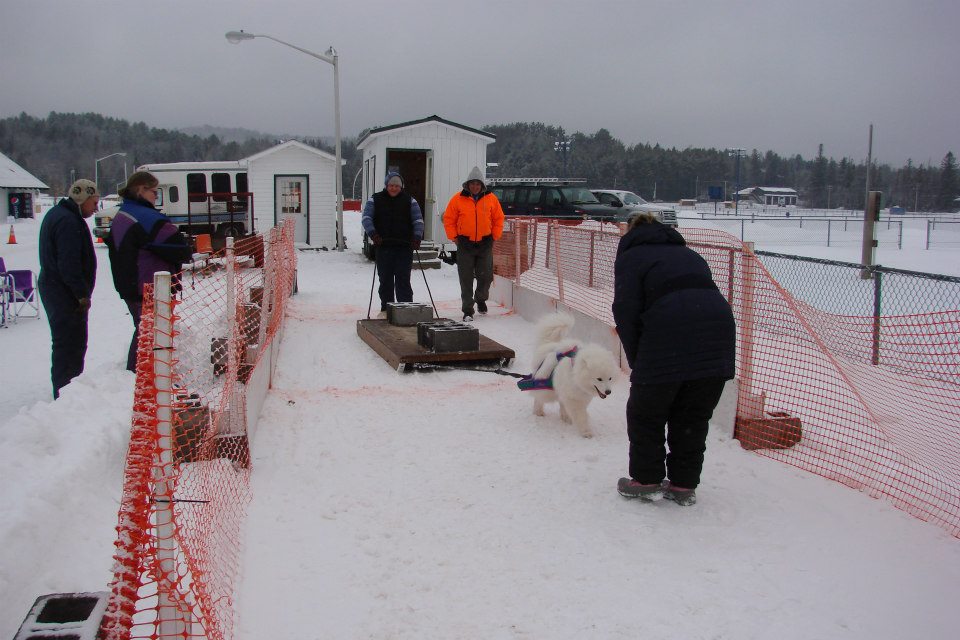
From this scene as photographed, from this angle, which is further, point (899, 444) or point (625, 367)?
point (625, 367)

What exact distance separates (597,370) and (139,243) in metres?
3.65

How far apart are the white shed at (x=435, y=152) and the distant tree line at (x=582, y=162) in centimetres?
2691

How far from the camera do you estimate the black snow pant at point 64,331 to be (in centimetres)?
595

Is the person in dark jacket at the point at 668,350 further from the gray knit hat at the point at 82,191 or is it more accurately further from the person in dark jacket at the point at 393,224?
the person in dark jacket at the point at 393,224

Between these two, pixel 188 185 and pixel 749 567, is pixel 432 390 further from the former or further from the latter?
pixel 188 185

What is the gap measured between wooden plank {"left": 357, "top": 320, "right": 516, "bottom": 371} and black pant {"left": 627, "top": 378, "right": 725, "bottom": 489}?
3507 millimetres

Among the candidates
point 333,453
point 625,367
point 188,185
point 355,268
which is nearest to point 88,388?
point 333,453

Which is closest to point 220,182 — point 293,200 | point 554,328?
point 293,200

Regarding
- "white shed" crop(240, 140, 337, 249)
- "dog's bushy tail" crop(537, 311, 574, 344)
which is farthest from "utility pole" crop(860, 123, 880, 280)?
"white shed" crop(240, 140, 337, 249)

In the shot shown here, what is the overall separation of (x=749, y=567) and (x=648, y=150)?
10226 cm

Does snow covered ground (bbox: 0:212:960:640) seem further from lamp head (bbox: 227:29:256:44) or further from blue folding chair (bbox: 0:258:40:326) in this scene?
lamp head (bbox: 227:29:256:44)

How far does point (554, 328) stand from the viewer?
6145 mm

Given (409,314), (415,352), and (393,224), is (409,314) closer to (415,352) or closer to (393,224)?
(393,224)

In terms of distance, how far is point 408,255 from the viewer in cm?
1020
